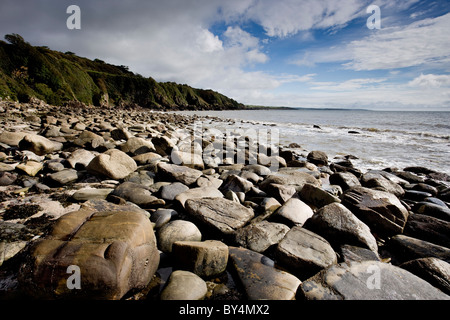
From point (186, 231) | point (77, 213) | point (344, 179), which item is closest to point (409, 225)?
point (344, 179)

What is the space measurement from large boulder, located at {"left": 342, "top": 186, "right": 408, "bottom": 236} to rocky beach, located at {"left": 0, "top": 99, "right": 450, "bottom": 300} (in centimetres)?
2

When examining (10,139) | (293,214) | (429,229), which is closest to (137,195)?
(293,214)

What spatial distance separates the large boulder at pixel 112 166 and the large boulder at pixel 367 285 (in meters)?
3.79

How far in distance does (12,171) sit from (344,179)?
721 centimetres

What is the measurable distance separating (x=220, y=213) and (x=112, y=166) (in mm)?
2630

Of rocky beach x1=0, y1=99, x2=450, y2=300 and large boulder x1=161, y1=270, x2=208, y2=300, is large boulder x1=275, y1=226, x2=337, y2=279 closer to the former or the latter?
rocky beach x1=0, y1=99, x2=450, y2=300

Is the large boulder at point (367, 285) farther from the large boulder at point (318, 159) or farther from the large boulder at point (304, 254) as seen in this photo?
the large boulder at point (318, 159)

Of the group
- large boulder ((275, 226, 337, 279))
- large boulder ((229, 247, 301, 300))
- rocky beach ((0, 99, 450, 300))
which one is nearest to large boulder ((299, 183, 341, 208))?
rocky beach ((0, 99, 450, 300))

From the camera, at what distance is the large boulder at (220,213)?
8.73 feet

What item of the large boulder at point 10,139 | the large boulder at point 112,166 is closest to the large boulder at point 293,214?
the large boulder at point 112,166

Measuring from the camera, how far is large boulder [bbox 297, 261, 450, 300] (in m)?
1.76

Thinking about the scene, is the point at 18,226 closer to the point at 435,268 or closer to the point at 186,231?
the point at 186,231

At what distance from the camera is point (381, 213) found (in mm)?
3092

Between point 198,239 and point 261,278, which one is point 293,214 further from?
point 198,239
